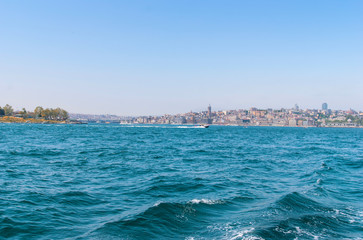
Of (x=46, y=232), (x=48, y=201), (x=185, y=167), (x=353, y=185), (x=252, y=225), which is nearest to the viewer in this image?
(x=46, y=232)

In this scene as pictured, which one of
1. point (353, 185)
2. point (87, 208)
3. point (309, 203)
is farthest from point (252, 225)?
point (353, 185)

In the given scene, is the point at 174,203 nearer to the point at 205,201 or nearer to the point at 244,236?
the point at 205,201

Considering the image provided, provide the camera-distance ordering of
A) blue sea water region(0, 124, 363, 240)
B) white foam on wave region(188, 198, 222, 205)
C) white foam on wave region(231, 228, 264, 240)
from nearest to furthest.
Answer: white foam on wave region(231, 228, 264, 240)
blue sea water region(0, 124, 363, 240)
white foam on wave region(188, 198, 222, 205)

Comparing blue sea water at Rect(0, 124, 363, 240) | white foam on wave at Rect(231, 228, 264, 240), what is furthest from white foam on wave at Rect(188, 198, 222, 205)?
white foam on wave at Rect(231, 228, 264, 240)

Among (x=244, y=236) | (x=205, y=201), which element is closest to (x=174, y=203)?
(x=205, y=201)

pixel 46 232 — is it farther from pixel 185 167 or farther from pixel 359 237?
pixel 185 167

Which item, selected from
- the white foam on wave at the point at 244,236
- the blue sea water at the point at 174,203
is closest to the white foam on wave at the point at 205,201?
the blue sea water at the point at 174,203

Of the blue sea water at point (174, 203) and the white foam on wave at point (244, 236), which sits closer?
the white foam on wave at point (244, 236)

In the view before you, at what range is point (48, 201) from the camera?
44.8ft

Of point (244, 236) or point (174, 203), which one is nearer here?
point (244, 236)

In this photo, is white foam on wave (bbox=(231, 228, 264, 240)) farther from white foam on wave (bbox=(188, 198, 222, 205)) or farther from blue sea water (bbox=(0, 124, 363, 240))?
white foam on wave (bbox=(188, 198, 222, 205))

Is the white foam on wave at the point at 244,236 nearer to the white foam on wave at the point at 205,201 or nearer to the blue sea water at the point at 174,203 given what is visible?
the blue sea water at the point at 174,203

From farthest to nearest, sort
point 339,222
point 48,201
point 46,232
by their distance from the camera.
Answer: point 48,201
point 339,222
point 46,232

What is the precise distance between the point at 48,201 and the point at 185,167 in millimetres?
13011
